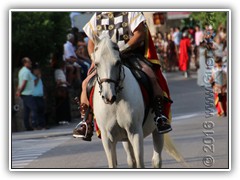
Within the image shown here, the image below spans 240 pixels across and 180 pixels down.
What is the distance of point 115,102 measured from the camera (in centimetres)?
1164

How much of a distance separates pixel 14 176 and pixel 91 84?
2.31 metres

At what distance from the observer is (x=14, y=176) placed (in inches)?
539

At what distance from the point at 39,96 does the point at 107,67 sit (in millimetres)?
11869

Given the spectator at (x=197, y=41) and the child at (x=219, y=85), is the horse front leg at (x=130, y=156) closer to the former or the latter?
the child at (x=219, y=85)

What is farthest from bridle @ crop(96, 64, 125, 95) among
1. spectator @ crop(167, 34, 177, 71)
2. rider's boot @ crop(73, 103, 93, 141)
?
spectator @ crop(167, 34, 177, 71)

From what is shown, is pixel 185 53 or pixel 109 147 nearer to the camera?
pixel 109 147

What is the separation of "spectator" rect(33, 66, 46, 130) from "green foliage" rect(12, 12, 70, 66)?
285 cm

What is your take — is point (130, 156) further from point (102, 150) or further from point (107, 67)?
point (102, 150)

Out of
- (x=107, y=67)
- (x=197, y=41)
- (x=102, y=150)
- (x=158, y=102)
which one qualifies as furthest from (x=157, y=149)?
(x=197, y=41)

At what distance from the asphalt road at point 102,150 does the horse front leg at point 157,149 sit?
1.26 meters

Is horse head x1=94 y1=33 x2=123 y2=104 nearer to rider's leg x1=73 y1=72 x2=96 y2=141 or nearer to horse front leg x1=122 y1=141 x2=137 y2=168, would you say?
rider's leg x1=73 y1=72 x2=96 y2=141

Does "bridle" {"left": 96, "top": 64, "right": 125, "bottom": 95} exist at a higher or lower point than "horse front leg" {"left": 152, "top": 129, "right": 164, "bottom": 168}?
higher

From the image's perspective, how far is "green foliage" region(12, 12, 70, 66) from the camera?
26.0 m
